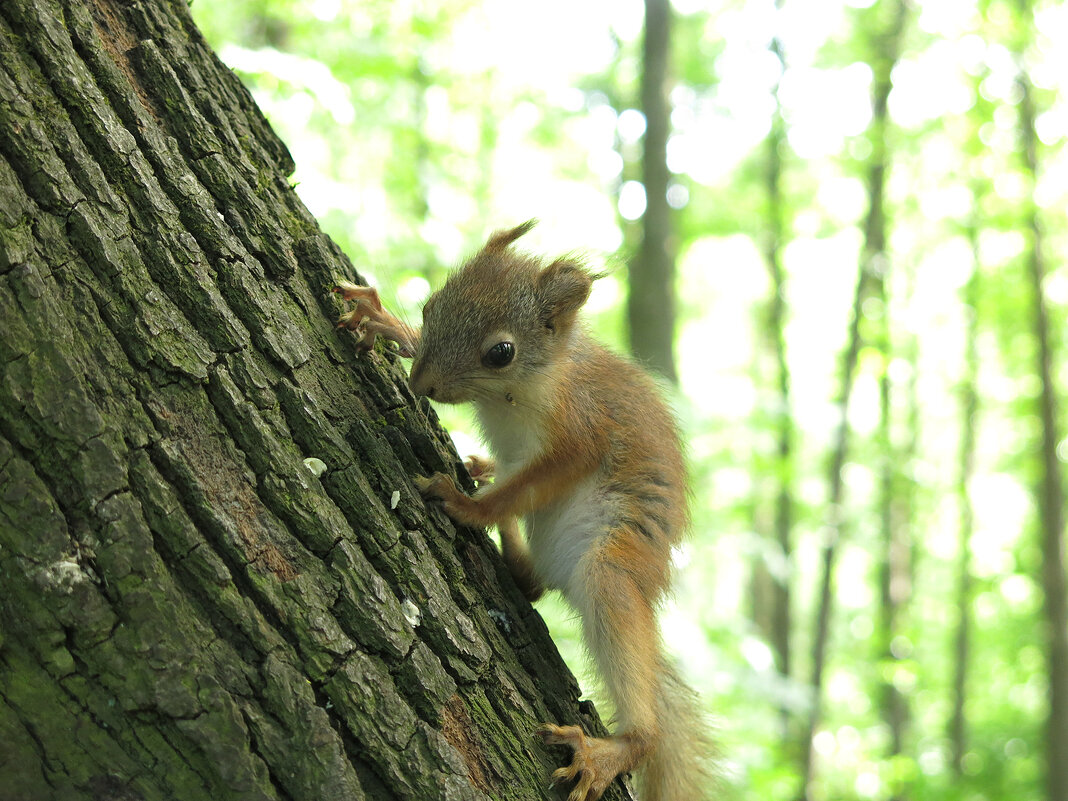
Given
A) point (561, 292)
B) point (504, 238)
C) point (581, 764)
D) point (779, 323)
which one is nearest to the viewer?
point (581, 764)

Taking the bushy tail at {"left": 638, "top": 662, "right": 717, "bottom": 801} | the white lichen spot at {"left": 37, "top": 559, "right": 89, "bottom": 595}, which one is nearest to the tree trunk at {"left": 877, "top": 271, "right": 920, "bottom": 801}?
the bushy tail at {"left": 638, "top": 662, "right": 717, "bottom": 801}

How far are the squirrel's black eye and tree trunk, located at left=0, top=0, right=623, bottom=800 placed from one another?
795 millimetres

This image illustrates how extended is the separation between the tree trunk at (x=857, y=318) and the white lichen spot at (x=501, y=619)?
920 cm

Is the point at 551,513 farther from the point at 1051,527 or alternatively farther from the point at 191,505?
the point at 1051,527

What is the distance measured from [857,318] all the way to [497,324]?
28.4 ft

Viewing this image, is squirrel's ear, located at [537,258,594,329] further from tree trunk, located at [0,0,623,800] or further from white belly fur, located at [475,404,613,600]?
tree trunk, located at [0,0,623,800]

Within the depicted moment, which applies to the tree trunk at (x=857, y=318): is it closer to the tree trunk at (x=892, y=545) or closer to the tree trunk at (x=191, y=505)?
the tree trunk at (x=892, y=545)

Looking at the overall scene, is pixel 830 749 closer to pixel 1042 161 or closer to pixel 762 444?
pixel 762 444

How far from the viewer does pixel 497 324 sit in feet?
10.7

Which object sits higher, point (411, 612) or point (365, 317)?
point (365, 317)

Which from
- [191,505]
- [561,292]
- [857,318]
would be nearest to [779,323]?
[857,318]

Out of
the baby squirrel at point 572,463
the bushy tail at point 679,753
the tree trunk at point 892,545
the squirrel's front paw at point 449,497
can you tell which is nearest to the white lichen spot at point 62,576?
the squirrel's front paw at point 449,497

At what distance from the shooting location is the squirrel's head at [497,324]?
3094 mm

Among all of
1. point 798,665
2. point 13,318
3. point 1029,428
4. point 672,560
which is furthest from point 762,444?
point 798,665
